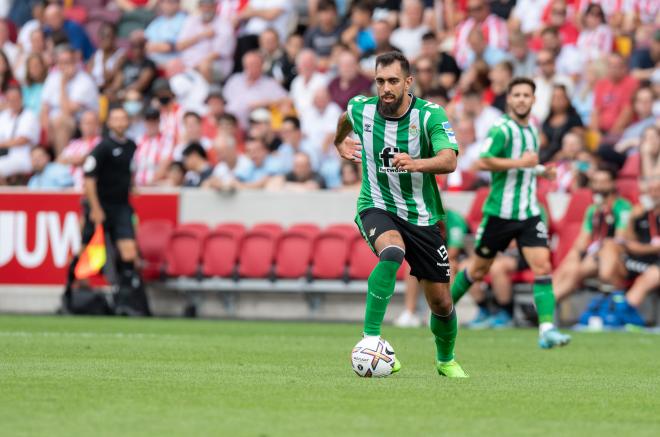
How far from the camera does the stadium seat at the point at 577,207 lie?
58.1ft

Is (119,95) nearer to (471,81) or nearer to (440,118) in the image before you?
(471,81)

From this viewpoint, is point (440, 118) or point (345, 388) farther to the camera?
point (440, 118)

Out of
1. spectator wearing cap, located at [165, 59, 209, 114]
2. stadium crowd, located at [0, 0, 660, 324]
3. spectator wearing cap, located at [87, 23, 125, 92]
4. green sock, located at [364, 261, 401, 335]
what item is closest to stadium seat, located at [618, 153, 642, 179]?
stadium crowd, located at [0, 0, 660, 324]

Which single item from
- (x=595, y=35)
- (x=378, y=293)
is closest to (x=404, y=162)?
(x=378, y=293)

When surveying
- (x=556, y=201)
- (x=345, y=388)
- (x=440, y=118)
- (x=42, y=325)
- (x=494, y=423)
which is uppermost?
(x=440, y=118)

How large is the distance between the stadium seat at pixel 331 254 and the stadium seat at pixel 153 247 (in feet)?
7.53

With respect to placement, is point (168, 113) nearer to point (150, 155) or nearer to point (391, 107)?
point (150, 155)

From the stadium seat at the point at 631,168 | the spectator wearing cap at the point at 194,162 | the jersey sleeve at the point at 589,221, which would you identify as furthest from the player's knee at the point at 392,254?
the spectator wearing cap at the point at 194,162

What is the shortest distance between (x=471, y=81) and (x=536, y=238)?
788cm

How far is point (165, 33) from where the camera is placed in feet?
79.7

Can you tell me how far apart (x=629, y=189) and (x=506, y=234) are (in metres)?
5.33

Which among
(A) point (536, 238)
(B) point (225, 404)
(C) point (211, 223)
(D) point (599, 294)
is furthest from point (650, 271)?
(B) point (225, 404)

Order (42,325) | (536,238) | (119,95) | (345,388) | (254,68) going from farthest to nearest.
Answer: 1. (119,95)
2. (254,68)
3. (42,325)
4. (536,238)
5. (345,388)

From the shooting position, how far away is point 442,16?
22922 mm
